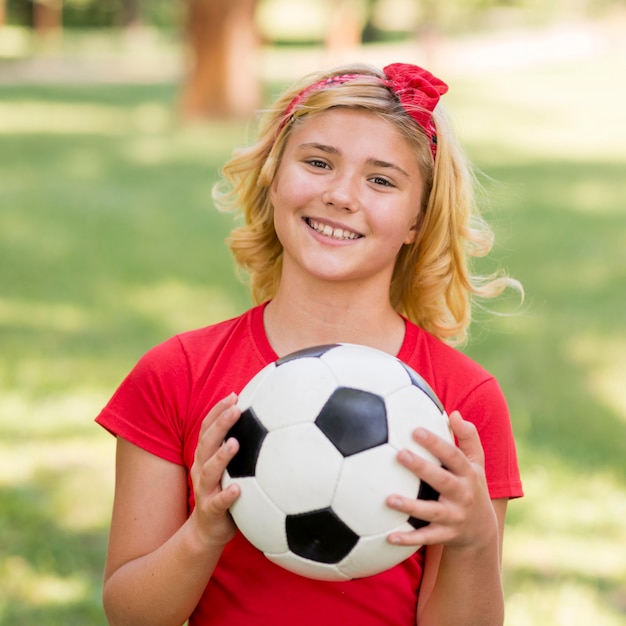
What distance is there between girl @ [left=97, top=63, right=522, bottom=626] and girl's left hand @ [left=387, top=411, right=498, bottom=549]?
16 millimetres

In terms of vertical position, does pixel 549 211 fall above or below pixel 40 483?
below

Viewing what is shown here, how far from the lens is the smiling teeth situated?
238 centimetres

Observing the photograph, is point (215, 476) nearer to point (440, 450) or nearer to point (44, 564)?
point (440, 450)

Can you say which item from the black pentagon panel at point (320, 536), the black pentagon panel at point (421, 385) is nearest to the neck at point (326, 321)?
the black pentagon panel at point (421, 385)

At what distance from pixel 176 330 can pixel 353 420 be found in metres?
4.73

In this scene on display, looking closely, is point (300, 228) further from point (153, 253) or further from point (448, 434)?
point (153, 253)

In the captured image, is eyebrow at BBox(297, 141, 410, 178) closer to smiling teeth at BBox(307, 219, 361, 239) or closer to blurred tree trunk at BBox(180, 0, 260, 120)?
smiling teeth at BBox(307, 219, 361, 239)

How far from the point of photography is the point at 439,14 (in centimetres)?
4084

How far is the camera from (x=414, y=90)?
252cm

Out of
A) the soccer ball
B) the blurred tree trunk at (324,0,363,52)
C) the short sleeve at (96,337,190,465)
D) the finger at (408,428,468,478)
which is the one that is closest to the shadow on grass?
the short sleeve at (96,337,190,465)

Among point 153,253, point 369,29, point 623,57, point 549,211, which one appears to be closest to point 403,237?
point 153,253

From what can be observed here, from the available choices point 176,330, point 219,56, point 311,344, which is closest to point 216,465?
point 311,344

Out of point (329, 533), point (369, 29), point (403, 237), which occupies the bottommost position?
point (369, 29)

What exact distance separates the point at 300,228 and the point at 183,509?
0.67 metres
